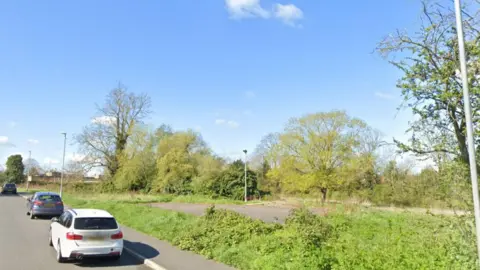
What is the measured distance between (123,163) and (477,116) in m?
49.6

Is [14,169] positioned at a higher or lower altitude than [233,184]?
higher

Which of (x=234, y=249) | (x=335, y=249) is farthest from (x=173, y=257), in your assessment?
(x=335, y=249)

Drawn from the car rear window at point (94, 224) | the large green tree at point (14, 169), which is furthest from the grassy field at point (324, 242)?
the large green tree at point (14, 169)

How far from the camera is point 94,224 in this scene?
33.2 feet

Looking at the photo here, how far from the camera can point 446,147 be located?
7.43 meters

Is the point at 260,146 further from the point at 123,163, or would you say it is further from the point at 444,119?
the point at 444,119

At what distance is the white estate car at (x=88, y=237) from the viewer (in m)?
9.73

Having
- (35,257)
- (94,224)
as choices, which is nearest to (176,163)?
(35,257)

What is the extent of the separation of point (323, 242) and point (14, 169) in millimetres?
93285

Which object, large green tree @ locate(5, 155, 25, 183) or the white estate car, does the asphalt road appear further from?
large green tree @ locate(5, 155, 25, 183)

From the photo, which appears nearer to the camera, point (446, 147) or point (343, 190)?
point (446, 147)

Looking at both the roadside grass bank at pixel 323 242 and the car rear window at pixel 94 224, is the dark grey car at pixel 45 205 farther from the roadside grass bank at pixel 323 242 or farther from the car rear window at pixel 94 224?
the car rear window at pixel 94 224

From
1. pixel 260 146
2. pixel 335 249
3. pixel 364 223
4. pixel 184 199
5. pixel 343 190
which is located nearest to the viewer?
pixel 335 249

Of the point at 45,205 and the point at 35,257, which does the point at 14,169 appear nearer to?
the point at 45,205
